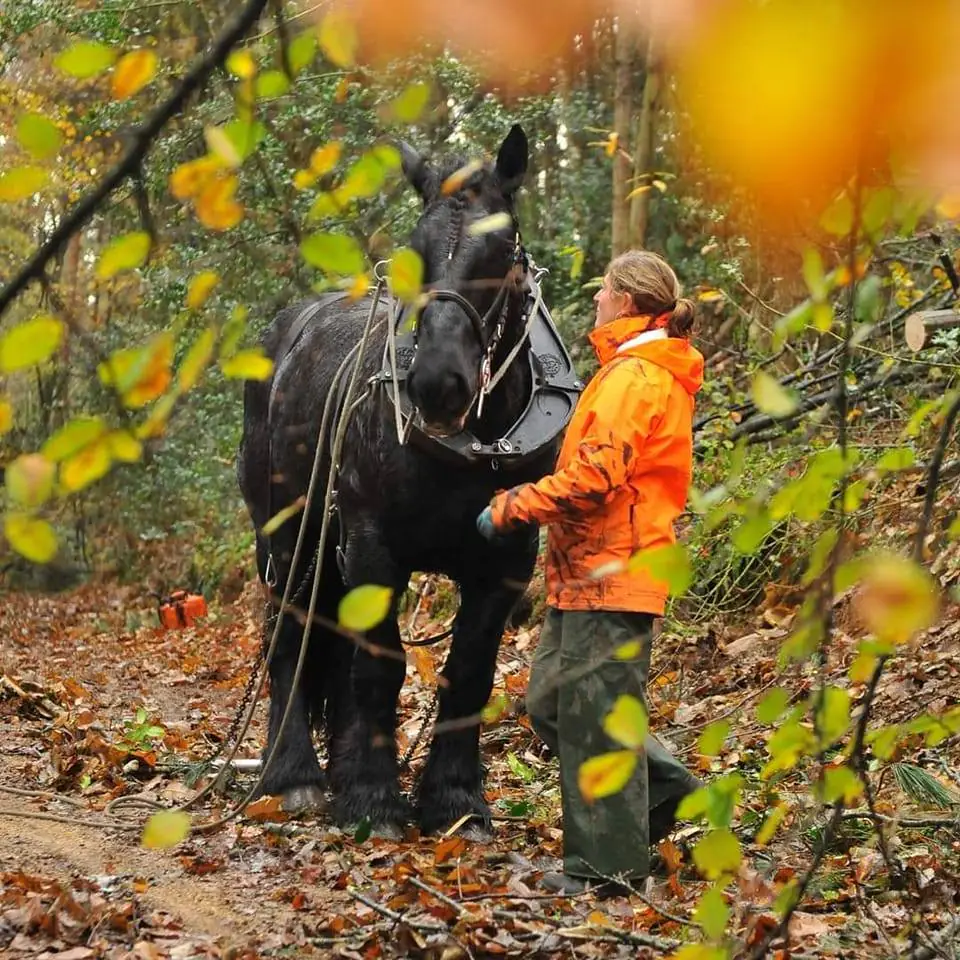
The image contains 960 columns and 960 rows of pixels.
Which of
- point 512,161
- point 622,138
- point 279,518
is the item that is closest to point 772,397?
point 279,518

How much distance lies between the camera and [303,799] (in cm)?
609

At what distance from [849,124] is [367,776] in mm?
4606

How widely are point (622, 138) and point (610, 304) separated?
974cm

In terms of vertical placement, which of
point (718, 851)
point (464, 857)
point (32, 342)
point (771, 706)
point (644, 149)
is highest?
point (644, 149)

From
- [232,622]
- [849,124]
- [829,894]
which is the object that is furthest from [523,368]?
[232,622]

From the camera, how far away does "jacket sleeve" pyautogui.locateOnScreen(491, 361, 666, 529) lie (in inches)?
168

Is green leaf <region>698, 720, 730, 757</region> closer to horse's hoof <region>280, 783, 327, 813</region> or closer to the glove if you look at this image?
the glove

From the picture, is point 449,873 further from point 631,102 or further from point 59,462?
point 631,102

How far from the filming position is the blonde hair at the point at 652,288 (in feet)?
14.9

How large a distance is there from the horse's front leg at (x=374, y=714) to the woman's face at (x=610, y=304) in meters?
1.37

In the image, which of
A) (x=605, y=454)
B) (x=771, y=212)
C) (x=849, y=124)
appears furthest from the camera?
(x=605, y=454)

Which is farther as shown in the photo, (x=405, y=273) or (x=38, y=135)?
(x=405, y=273)

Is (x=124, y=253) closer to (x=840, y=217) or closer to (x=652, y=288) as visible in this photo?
(x=840, y=217)

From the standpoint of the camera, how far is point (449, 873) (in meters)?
4.87
